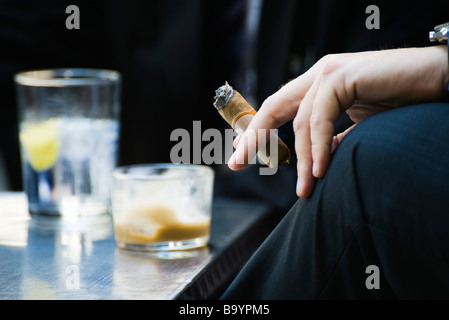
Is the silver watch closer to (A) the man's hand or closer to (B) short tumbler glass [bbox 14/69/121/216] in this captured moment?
(A) the man's hand

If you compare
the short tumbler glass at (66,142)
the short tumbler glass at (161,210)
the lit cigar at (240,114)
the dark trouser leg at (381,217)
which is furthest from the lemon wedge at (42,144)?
the dark trouser leg at (381,217)

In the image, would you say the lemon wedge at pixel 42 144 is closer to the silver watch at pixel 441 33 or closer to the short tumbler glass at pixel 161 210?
the short tumbler glass at pixel 161 210

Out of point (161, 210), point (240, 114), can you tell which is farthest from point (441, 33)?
point (161, 210)

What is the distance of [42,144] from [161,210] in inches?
10.2

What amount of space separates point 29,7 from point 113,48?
0.23m

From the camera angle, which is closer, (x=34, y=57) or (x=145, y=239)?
(x=145, y=239)

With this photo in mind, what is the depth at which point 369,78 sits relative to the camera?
464 millimetres

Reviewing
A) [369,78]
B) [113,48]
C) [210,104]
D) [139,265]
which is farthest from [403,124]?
[113,48]

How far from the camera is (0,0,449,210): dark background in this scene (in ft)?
4.03

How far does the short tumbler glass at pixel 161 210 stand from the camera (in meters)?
0.66

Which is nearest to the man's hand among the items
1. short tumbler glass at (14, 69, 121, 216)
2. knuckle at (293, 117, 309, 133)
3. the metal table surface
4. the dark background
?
knuckle at (293, 117, 309, 133)

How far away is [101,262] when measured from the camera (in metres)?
0.65

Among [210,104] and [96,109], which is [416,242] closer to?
[96,109]

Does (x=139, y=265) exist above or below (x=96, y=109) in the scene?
below
